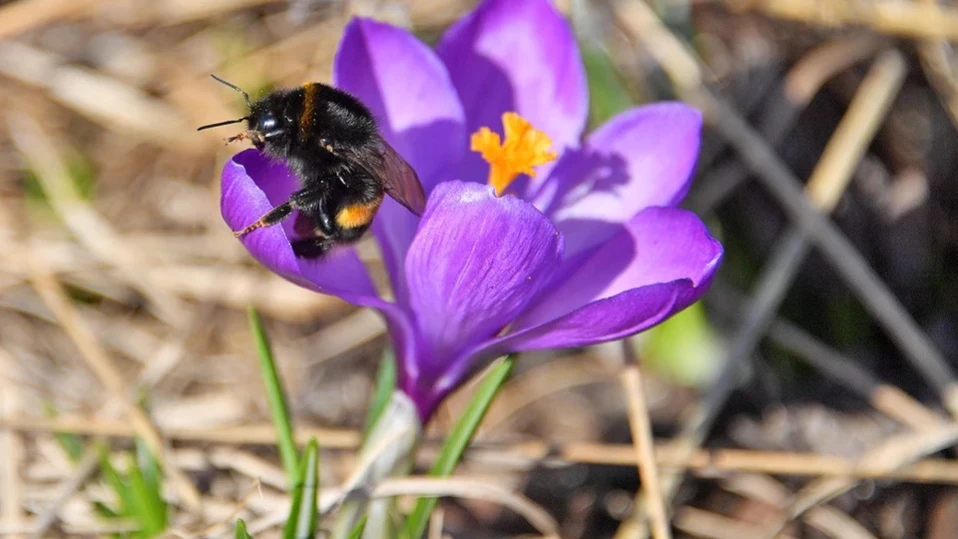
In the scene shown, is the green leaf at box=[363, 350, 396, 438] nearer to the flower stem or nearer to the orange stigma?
the flower stem

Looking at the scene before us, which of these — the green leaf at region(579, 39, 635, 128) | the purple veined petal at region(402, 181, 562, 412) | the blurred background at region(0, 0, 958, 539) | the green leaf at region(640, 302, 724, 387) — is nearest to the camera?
the purple veined petal at region(402, 181, 562, 412)

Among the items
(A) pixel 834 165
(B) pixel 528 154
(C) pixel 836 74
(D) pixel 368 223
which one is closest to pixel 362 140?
(D) pixel 368 223

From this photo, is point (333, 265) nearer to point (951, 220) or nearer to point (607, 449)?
point (607, 449)

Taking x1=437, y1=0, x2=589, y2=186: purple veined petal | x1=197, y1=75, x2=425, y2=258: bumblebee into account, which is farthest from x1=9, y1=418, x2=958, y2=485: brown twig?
x1=197, y1=75, x2=425, y2=258: bumblebee

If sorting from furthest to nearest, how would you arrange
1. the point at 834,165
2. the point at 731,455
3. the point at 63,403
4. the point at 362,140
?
the point at 834,165 → the point at 63,403 → the point at 731,455 → the point at 362,140

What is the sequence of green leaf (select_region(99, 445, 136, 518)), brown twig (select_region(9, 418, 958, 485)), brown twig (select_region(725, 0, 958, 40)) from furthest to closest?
brown twig (select_region(725, 0, 958, 40))
brown twig (select_region(9, 418, 958, 485))
green leaf (select_region(99, 445, 136, 518))

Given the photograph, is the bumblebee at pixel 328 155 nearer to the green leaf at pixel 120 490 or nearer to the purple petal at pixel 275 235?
the purple petal at pixel 275 235
